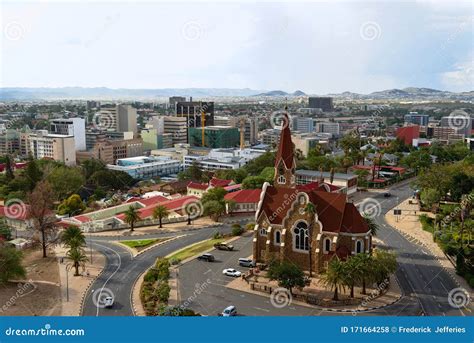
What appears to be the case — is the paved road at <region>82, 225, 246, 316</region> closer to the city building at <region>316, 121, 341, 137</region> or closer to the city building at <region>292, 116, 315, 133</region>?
the city building at <region>316, 121, 341, 137</region>

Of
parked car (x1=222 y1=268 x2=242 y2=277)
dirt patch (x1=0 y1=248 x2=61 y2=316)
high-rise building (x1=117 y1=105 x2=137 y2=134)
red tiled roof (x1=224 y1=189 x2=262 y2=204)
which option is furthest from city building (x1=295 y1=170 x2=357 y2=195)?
high-rise building (x1=117 y1=105 x2=137 y2=134)

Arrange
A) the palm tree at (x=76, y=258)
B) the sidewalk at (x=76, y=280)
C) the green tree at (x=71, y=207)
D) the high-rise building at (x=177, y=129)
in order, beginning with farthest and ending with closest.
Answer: the high-rise building at (x=177, y=129), the green tree at (x=71, y=207), the palm tree at (x=76, y=258), the sidewalk at (x=76, y=280)

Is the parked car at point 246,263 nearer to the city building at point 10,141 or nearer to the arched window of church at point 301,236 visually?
the arched window of church at point 301,236

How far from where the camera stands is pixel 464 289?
38.4m

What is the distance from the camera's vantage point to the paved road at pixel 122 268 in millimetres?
35344

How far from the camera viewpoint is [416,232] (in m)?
55.0

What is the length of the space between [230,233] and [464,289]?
24661mm

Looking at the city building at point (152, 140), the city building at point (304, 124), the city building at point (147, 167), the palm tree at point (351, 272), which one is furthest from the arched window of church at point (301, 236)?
the city building at point (304, 124)

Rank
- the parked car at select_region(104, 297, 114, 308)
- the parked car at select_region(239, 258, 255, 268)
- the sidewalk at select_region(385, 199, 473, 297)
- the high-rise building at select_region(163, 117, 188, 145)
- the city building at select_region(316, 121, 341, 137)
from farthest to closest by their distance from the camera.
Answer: the city building at select_region(316, 121, 341, 137), the high-rise building at select_region(163, 117, 188, 145), the parked car at select_region(239, 258, 255, 268), the sidewalk at select_region(385, 199, 473, 297), the parked car at select_region(104, 297, 114, 308)

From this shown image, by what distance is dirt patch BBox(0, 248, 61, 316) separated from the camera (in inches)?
1374

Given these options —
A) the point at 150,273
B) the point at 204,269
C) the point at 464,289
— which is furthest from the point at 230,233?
the point at 464,289

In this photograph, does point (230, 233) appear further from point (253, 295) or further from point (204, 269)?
point (253, 295)

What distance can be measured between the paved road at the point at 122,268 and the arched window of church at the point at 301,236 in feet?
44.5

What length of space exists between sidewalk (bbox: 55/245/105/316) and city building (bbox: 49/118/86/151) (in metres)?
89.1
